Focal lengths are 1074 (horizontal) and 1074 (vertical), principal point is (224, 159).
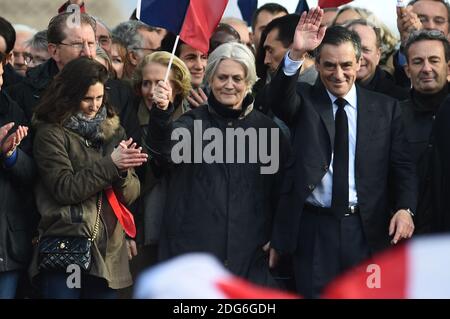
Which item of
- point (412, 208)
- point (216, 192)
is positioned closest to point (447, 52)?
point (412, 208)

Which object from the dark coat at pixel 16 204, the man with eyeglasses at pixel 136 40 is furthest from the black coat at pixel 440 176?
the man with eyeglasses at pixel 136 40

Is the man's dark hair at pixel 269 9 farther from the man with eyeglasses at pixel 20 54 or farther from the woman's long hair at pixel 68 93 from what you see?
the woman's long hair at pixel 68 93

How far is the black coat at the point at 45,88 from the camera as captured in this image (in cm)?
596

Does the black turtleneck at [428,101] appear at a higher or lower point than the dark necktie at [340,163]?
higher

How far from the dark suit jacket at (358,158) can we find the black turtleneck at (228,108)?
0.74 ft

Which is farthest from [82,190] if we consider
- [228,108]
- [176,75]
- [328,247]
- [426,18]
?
[426,18]

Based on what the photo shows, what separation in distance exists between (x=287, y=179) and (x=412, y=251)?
3.90 metres

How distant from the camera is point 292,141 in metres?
5.68

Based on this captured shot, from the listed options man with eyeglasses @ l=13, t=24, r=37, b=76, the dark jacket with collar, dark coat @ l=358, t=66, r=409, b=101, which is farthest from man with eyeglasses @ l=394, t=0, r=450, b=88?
man with eyeglasses @ l=13, t=24, r=37, b=76

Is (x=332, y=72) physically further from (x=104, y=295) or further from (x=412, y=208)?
(x=104, y=295)

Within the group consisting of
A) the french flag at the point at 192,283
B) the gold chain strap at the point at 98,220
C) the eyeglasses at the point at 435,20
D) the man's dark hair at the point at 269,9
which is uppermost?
the man's dark hair at the point at 269,9

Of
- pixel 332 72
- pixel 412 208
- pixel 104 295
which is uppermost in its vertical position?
pixel 332 72

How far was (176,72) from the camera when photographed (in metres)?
6.12

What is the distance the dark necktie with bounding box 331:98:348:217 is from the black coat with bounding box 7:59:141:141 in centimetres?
114
